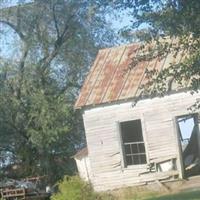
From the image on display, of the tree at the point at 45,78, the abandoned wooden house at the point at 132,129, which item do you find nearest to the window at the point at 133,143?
the abandoned wooden house at the point at 132,129

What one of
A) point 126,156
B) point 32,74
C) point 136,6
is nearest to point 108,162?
point 126,156

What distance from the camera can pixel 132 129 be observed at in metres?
23.7

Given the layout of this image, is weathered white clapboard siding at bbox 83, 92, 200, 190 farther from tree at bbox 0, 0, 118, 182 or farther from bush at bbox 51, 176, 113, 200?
tree at bbox 0, 0, 118, 182

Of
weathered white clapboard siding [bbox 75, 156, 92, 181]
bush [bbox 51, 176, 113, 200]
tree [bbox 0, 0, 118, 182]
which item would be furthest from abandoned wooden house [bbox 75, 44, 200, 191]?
tree [bbox 0, 0, 118, 182]

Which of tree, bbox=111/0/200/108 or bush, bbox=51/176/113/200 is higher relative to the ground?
tree, bbox=111/0/200/108

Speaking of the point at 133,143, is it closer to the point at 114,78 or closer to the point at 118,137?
the point at 118,137

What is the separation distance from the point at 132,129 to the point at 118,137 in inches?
27.6

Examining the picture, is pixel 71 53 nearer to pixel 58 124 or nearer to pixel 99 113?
pixel 58 124

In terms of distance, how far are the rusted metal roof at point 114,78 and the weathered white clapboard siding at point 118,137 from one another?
383 millimetres

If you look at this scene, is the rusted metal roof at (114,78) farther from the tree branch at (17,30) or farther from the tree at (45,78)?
the tree branch at (17,30)

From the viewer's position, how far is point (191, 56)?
37.1ft

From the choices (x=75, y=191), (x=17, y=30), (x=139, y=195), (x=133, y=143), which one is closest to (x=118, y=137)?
(x=133, y=143)

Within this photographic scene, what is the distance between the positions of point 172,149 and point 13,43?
13.0 m

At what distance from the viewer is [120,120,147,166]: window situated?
23297 mm
